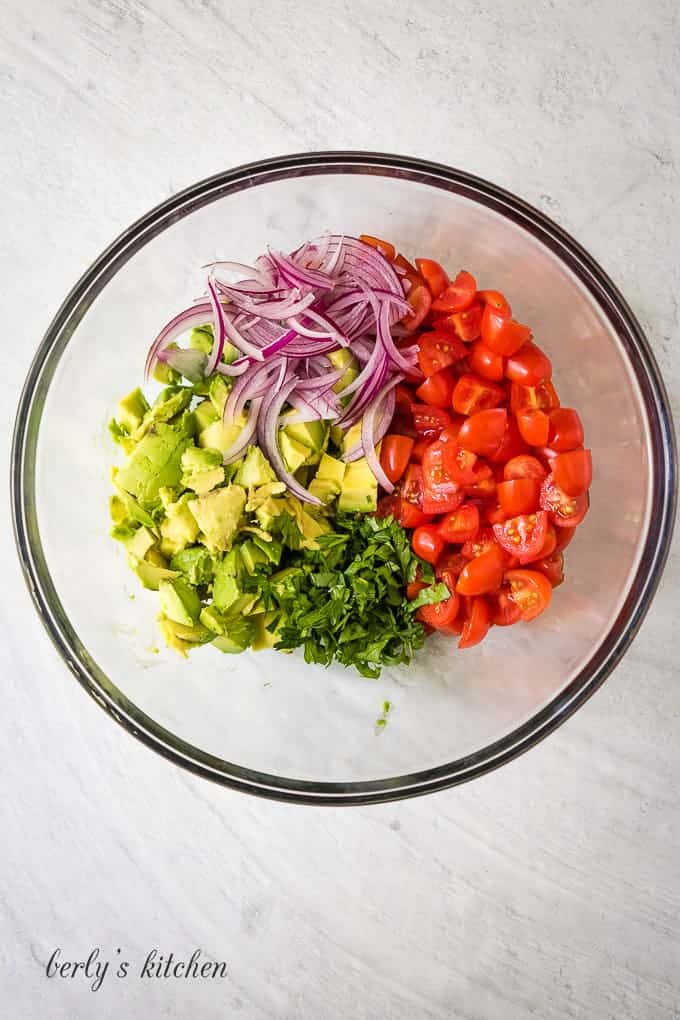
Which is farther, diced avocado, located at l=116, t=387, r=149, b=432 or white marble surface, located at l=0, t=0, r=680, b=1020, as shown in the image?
white marble surface, located at l=0, t=0, r=680, b=1020

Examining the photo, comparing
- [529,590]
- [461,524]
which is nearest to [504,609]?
[529,590]

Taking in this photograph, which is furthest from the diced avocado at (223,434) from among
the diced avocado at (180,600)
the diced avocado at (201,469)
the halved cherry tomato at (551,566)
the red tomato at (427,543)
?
the halved cherry tomato at (551,566)

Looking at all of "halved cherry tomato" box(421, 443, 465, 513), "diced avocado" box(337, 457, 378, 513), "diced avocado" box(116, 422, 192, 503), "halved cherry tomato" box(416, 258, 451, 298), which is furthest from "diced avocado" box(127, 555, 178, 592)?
"halved cherry tomato" box(416, 258, 451, 298)

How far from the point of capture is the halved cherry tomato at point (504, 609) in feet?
4.91

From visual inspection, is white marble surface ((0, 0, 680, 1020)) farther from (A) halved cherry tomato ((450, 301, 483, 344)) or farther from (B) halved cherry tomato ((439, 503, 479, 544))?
(B) halved cherry tomato ((439, 503, 479, 544))

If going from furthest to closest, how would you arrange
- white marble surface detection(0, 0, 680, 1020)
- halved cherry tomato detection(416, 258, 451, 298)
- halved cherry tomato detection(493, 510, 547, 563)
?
white marble surface detection(0, 0, 680, 1020) → halved cherry tomato detection(416, 258, 451, 298) → halved cherry tomato detection(493, 510, 547, 563)

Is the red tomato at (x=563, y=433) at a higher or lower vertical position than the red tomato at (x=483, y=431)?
higher

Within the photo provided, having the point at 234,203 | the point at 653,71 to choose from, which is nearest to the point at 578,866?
the point at 234,203

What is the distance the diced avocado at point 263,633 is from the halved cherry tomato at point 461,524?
0.34m

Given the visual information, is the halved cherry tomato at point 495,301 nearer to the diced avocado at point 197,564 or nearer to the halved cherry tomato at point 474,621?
the halved cherry tomato at point 474,621

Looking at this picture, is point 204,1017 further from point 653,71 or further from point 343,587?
point 653,71

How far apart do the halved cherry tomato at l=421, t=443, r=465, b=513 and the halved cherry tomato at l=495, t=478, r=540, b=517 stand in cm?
7

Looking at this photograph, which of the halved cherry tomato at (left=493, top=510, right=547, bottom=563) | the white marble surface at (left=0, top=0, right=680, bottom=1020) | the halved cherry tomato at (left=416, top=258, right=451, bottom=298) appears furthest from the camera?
the white marble surface at (left=0, top=0, right=680, bottom=1020)

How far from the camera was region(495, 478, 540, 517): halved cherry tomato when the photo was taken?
4.68 feet
